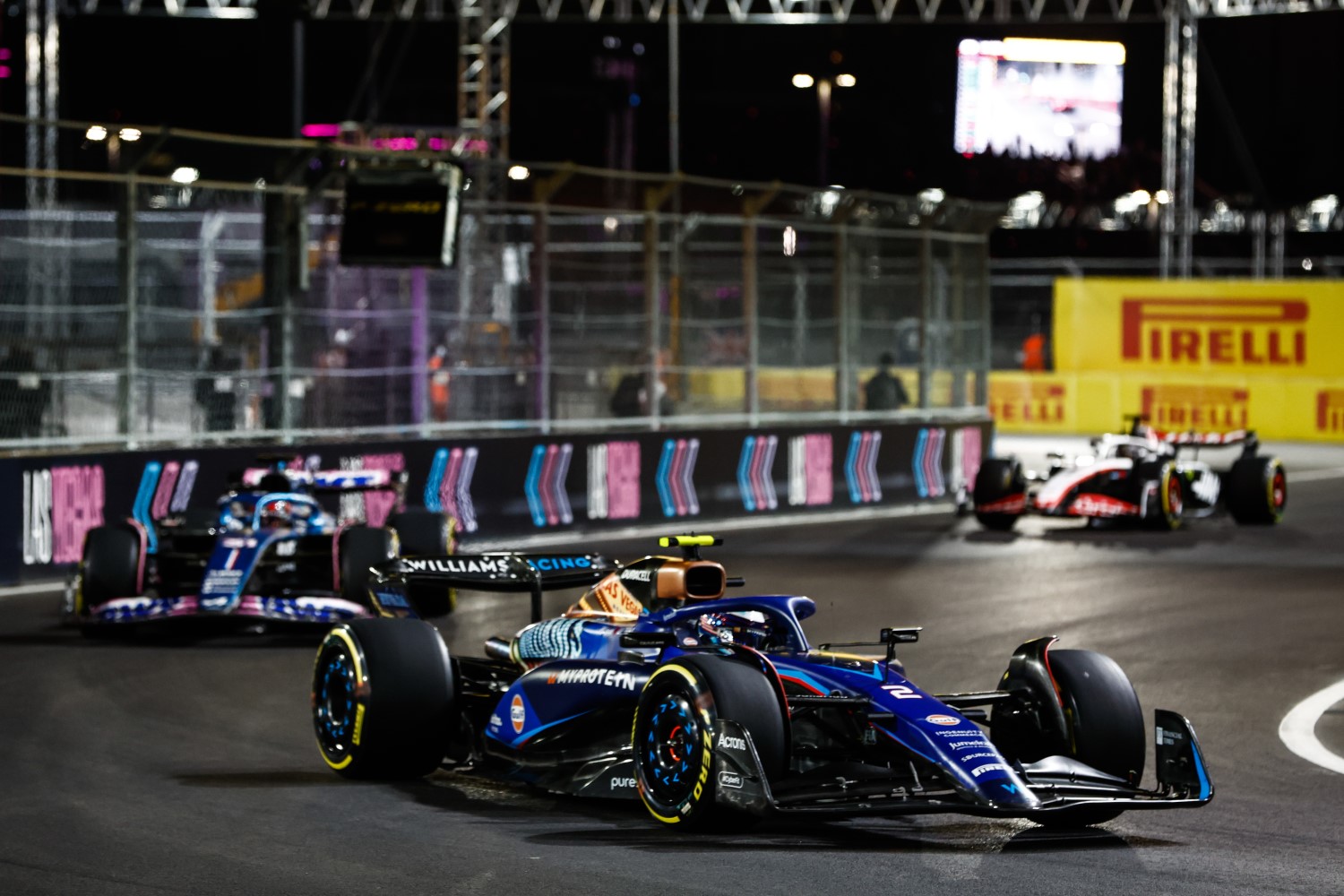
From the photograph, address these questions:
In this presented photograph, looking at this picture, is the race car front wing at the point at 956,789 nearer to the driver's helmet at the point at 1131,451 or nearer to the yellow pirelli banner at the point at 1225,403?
the driver's helmet at the point at 1131,451

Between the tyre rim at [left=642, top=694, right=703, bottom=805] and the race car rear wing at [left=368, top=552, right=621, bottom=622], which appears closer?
the tyre rim at [left=642, top=694, right=703, bottom=805]

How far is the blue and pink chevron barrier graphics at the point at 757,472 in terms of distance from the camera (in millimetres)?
21828

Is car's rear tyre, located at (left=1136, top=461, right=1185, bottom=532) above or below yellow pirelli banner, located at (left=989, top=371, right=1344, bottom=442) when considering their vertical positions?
below

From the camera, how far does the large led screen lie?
53938 millimetres

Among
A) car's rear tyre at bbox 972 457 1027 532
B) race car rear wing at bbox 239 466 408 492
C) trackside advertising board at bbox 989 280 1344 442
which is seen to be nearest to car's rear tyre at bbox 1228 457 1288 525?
car's rear tyre at bbox 972 457 1027 532

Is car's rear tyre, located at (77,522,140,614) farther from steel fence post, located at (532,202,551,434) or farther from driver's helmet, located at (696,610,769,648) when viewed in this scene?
steel fence post, located at (532,202,551,434)

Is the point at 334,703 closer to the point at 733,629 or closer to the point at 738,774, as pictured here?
the point at 733,629

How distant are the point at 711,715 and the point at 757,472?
15.0 meters

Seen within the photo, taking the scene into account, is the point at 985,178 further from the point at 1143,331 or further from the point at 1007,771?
the point at 1007,771

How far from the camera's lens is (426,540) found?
14234 mm

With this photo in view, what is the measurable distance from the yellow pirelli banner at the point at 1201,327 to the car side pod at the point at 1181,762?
95.3 feet

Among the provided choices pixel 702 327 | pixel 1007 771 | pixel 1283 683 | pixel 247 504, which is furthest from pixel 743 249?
pixel 1007 771

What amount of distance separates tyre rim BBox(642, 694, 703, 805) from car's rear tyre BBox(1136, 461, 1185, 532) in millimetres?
13537

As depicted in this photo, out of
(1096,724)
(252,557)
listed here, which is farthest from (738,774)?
(252,557)
